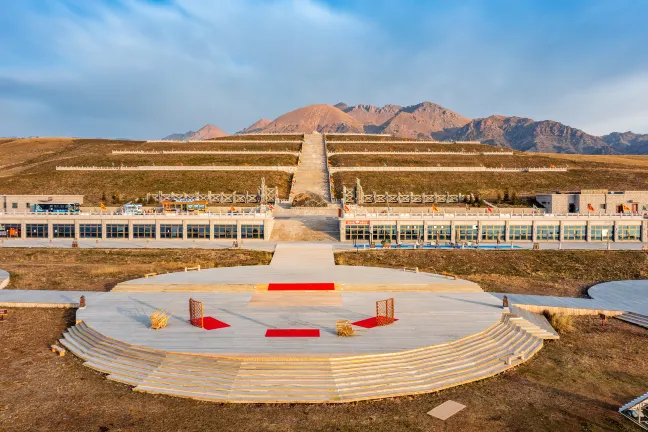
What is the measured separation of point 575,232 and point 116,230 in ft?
220

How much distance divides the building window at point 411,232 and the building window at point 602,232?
1005 inches

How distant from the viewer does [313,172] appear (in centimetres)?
11175

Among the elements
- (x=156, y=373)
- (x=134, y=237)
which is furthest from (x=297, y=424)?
(x=134, y=237)

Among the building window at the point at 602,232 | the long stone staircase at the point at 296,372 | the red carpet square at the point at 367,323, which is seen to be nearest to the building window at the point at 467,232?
the building window at the point at 602,232

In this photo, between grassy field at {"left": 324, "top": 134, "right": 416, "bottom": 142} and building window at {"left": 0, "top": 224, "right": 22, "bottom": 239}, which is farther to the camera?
grassy field at {"left": 324, "top": 134, "right": 416, "bottom": 142}

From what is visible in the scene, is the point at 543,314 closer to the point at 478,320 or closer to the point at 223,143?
the point at 478,320

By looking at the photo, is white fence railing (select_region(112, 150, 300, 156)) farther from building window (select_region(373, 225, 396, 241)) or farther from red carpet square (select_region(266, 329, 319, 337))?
red carpet square (select_region(266, 329, 319, 337))

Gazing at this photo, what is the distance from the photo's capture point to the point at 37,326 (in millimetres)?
29109

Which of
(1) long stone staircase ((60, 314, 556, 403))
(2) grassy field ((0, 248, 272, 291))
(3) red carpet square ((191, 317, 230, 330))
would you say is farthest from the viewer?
(2) grassy field ((0, 248, 272, 291))

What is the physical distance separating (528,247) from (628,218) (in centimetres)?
1957

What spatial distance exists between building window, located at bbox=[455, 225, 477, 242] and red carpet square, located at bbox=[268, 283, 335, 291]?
3147 centimetres

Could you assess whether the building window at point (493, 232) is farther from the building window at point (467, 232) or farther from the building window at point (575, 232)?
the building window at point (575, 232)

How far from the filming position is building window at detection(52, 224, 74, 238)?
63.0m

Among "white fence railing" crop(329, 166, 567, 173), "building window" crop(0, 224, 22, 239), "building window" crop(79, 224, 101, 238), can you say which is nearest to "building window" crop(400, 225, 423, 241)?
"building window" crop(79, 224, 101, 238)
